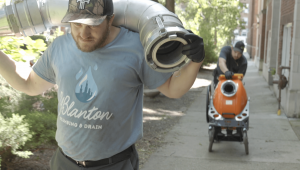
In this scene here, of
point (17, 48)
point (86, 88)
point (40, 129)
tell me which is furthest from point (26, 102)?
point (86, 88)

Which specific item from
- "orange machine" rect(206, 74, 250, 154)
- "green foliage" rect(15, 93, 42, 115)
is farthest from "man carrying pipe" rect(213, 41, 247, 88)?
"green foliage" rect(15, 93, 42, 115)

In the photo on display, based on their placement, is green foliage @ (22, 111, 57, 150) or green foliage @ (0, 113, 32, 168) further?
green foliage @ (22, 111, 57, 150)

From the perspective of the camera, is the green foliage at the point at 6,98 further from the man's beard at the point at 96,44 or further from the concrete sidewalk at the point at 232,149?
the man's beard at the point at 96,44

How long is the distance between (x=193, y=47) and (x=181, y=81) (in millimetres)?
355

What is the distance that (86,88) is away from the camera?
1.98 meters

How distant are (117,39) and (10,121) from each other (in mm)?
2146

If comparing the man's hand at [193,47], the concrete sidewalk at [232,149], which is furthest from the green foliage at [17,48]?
the concrete sidewalk at [232,149]

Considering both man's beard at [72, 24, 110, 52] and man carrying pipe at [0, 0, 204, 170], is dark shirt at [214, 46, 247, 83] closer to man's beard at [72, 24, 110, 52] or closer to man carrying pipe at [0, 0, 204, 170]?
Answer: man carrying pipe at [0, 0, 204, 170]

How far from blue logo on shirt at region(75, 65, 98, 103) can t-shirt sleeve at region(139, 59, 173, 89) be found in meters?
0.30

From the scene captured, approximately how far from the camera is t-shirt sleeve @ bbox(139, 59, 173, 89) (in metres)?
1.98

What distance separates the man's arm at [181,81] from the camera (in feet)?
6.01

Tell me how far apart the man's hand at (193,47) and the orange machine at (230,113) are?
366 cm

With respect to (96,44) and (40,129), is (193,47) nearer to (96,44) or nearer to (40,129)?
(96,44)

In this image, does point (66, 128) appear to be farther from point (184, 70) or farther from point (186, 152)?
A: point (186, 152)
